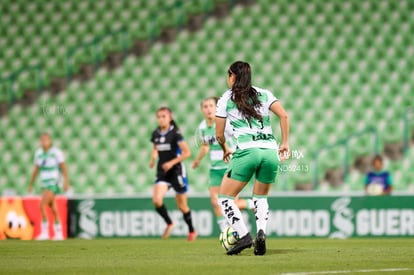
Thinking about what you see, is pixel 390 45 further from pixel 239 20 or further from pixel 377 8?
pixel 239 20

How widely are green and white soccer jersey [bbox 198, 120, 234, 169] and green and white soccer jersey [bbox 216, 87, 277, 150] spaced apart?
4097 millimetres

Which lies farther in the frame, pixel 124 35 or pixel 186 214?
pixel 124 35

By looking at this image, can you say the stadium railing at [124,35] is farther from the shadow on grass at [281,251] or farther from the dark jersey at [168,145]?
the shadow on grass at [281,251]

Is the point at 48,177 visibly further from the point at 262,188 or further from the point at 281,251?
the point at 262,188

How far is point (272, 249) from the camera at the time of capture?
10.1m

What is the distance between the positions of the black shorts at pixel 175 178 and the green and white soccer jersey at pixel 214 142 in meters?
0.81

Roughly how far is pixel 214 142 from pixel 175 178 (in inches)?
48.2

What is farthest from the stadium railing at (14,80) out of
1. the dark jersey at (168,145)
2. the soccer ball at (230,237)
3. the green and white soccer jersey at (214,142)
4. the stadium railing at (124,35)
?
the soccer ball at (230,237)

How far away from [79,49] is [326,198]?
28.7ft

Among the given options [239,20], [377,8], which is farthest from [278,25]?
[377,8]

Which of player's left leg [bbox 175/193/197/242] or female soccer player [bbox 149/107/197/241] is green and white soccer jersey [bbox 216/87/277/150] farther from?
player's left leg [bbox 175/193/197/242]

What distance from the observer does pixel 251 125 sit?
28.4 ft

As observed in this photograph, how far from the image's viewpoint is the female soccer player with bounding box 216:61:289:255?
8.64 meters

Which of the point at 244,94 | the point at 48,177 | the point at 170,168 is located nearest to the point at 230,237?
the point at 244,94
